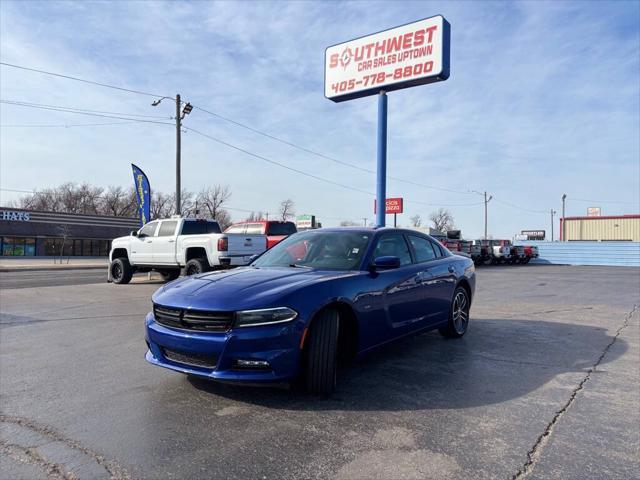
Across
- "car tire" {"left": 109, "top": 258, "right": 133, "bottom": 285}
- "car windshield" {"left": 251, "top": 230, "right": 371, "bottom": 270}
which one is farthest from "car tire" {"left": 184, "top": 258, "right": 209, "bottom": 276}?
"car windshield" {"left": 251, "top": 230, "right": 371, "bottom": 270}

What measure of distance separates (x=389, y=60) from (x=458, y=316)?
13962 mm

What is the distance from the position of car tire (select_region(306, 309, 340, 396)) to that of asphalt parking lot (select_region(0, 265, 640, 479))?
0.16 m

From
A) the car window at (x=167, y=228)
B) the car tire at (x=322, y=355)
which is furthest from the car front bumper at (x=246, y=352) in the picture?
the car window at (x=167, y=228)

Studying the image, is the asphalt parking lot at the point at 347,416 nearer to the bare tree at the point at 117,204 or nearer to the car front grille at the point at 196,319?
the car front grille at the point at 196,319

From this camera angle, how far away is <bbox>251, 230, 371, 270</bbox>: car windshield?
4660 millimetres

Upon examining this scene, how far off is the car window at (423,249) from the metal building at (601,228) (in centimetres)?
6380

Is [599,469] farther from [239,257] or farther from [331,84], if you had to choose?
[331,84]

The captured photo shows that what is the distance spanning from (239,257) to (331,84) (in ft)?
34.3

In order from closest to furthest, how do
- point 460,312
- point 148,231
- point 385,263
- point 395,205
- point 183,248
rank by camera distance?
point 385,263 < point 460,312 < point 183,248 < point 148,231 < point 395,205

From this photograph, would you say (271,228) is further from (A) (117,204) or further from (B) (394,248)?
(A) (117,204)

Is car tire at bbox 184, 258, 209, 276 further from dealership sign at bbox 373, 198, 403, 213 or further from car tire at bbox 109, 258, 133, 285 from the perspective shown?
dealership sign at bbox 373, 198, 403, 213

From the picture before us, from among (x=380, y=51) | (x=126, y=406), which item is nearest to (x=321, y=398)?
(x=126, y=406)

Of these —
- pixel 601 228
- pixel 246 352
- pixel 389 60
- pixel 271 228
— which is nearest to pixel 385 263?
pixel 246 352

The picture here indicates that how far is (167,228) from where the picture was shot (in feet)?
44.0
